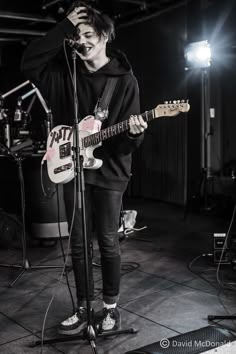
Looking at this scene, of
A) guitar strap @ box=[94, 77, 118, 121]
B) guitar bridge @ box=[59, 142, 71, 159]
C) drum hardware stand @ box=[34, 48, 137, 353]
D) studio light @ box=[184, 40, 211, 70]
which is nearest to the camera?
drum hardware stand @ box=[34, 48, 137, 353]

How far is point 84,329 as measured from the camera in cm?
255

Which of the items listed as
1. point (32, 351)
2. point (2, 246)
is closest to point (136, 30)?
point (2, 246)

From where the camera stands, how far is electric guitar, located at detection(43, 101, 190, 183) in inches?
91.7

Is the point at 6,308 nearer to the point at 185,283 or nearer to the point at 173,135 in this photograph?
the point at 185,283

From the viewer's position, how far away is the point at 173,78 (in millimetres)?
7219

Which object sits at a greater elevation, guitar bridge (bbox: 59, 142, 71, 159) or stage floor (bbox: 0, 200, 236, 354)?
guitar bridge (bbox: 59, 142, 71, 159)

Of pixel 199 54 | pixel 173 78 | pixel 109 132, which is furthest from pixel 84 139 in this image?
pixel 173 78

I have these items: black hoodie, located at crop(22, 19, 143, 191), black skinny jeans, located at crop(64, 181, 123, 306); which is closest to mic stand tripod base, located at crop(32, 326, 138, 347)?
black skinny jeans, located at crop(64, 181, 123, 306)

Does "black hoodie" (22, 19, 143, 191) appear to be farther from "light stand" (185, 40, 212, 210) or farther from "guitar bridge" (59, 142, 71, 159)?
"light stand" (185, 40, 212, 210)

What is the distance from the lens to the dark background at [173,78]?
655 centimetres

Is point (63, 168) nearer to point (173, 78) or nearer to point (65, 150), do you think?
point (65, 150)

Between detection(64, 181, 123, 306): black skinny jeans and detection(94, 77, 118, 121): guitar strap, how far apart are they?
404 mm

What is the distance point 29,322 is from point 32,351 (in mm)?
408

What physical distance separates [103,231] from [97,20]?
3.74ft
